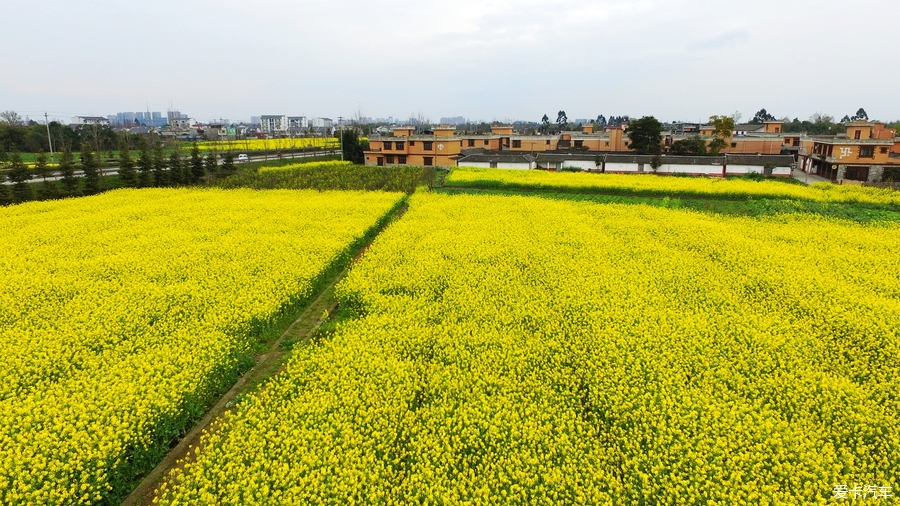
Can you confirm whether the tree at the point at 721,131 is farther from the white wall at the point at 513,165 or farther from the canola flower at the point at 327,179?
the canola flower at the point at 327,179

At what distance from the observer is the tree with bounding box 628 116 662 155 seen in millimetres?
50713

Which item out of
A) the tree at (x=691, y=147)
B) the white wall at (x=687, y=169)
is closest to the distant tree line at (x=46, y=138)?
the white wall at (x=687, y=169)

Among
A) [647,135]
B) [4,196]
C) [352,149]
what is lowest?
[4,196]

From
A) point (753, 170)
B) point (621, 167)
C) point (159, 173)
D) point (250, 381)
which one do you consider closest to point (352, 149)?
point (159, 173)

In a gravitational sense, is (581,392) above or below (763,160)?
below

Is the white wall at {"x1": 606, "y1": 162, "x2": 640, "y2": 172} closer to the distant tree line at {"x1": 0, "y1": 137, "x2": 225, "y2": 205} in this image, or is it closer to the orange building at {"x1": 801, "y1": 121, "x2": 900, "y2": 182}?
the orange building at {"x1": 801, "y1": 121, "x2": 900, "y2": 182}

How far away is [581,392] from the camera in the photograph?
889cm

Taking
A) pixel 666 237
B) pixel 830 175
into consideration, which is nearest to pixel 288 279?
pixel 666 237

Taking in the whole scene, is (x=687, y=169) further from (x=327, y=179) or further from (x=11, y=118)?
(x=11, y=118)

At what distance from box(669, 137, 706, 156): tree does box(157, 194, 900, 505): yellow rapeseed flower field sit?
38.4 metres

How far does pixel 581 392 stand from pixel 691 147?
5017 centimetres

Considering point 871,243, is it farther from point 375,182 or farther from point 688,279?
point 375,182

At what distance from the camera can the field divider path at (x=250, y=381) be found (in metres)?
7.30

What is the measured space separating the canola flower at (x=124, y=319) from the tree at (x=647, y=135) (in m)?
39.7
